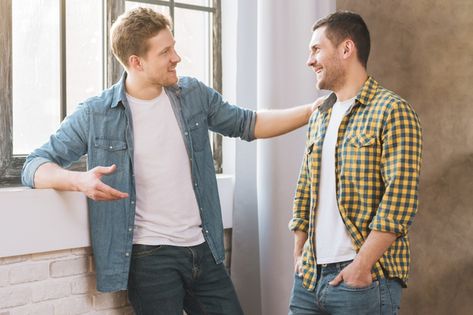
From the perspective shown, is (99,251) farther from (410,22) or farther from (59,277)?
(410,22)

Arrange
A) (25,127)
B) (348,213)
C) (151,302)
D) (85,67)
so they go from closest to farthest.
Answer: (348,213), (151,302), (25,127), (85,67)

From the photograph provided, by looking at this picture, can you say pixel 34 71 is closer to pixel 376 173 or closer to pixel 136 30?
pixel 136 30

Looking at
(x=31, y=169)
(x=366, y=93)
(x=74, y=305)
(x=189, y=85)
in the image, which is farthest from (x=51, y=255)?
(x=366, y=93)

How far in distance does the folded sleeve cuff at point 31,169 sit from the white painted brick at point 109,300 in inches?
18.4

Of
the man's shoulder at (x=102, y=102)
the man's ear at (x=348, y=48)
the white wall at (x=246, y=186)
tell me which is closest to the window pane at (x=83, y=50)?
the man's shoulder at (x=102, y=102)

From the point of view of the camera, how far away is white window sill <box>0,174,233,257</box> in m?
1.92

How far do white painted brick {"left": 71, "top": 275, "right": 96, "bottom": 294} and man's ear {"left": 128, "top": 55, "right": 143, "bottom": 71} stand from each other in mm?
715

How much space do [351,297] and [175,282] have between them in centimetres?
62

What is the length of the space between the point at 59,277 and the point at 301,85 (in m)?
1.14

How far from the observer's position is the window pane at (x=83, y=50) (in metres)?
2.40

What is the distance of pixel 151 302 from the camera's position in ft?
6.72

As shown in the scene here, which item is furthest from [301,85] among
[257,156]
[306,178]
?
[306,178]

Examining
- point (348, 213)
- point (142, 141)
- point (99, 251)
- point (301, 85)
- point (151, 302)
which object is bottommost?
point (151, 302)

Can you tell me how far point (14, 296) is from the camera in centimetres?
199
